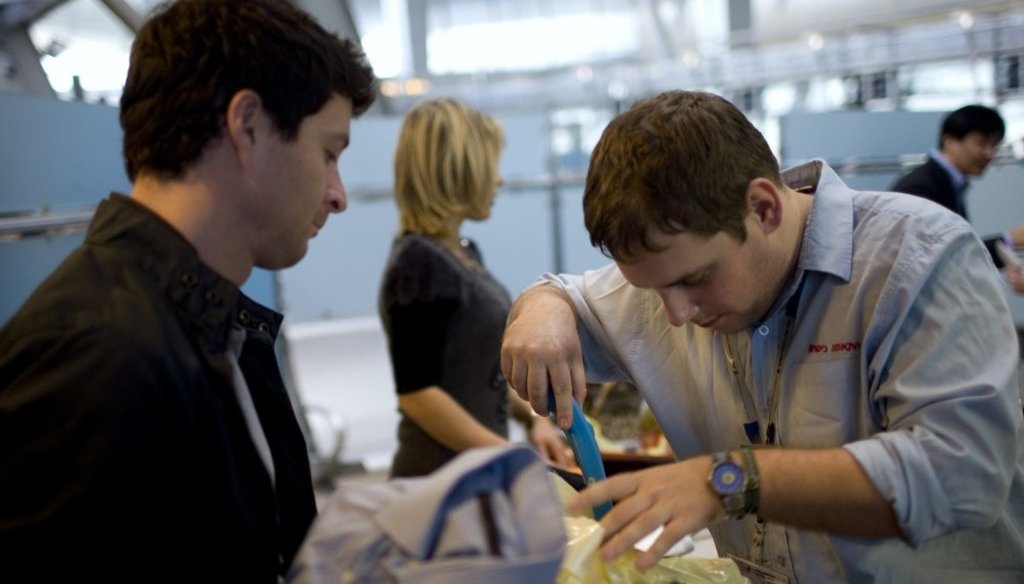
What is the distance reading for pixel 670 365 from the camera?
1.63 meters

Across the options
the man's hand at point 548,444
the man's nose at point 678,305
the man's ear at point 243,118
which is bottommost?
the man's hand at point 548,444

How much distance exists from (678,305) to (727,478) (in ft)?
1.01

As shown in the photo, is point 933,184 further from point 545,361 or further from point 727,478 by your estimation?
point 727,478

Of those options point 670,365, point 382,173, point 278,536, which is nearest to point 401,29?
point 382,173

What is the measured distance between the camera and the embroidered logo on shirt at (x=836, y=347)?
135cm

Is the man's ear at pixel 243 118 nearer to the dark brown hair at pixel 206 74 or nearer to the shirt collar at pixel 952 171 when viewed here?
the dark brown hair at pixel 206 74

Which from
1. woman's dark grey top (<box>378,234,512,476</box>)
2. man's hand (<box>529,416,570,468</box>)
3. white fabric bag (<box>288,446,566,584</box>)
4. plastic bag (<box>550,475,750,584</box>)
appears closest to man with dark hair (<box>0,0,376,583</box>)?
white fabric bag (<box>288,446,566,584</box>)

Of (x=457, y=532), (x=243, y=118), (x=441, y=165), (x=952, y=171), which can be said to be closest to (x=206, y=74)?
(x=243, y=118)

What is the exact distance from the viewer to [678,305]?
4.52 feet

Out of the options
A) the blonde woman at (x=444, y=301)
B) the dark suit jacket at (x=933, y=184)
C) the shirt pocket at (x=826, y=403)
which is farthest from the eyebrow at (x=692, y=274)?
the dark suit jacket at (x=933, y=184)

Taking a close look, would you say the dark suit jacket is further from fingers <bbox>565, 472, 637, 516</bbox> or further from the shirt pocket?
fingers <bbox>565, 472, 637, 516</bbox>

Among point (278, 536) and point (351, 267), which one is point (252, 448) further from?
point (351, 267)

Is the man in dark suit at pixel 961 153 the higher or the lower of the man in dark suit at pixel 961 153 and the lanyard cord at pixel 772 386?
A: the higher

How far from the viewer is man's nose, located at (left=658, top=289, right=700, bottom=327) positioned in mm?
1373
